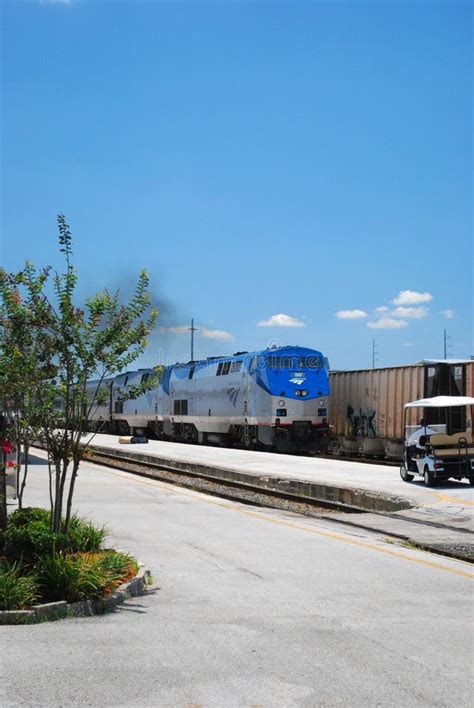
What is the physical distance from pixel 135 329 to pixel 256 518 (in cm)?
773

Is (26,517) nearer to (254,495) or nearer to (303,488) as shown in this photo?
(254,495)

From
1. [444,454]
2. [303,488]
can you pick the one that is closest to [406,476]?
[444,454]

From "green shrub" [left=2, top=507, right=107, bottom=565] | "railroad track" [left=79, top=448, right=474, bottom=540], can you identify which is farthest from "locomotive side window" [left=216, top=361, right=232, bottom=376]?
"green shrub" [left=2, top=507, right=107, bottom=565]

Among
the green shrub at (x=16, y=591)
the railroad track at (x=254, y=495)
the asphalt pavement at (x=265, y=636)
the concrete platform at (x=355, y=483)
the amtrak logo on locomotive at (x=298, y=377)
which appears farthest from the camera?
the amtrak logo on locomotive at (x=298, y=377)

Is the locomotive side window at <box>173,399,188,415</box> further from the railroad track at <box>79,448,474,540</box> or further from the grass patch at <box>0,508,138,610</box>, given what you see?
the grass patch at <box>0,508,138,610</box>

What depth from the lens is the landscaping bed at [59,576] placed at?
8.44 metres

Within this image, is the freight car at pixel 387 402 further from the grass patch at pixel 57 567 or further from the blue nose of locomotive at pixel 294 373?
the grass patch at pixel 57 567

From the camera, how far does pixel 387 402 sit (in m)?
34.9

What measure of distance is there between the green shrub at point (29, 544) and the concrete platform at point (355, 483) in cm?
796

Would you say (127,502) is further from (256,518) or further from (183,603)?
(183,603)

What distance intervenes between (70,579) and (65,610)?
39cm

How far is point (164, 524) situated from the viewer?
52.4 ft

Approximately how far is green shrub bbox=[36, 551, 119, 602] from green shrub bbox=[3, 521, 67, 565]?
0.68m

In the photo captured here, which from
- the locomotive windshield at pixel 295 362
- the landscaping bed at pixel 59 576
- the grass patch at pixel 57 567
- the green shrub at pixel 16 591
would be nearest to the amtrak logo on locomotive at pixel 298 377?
the locomotive windshield at pixel 295 362
